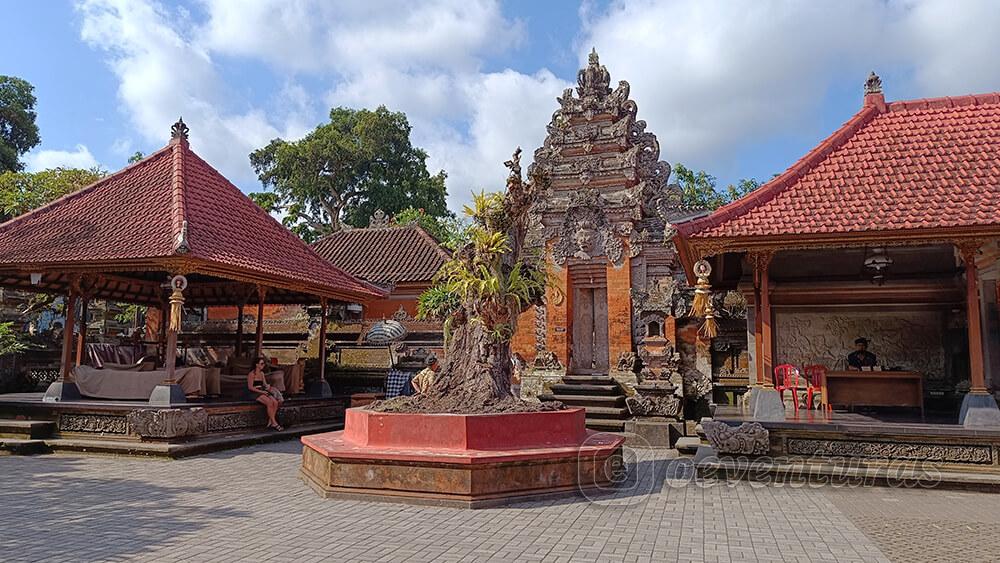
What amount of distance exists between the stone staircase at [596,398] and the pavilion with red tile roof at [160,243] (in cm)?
476

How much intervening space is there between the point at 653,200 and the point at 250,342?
11.0 metres

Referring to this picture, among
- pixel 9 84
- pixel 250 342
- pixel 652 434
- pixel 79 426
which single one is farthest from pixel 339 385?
pixel 9 84

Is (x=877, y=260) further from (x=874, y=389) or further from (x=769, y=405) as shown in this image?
(x=769, y=405)

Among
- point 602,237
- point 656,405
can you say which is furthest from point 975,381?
point 602,237

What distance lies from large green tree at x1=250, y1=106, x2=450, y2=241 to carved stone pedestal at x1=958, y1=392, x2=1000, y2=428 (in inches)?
1188

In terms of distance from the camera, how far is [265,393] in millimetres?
12047

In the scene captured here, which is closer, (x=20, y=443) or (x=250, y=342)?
(x=20, y=443)

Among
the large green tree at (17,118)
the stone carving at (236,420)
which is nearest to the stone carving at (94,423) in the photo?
the stone carving at (236,420)

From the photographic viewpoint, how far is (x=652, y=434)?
12.0 metres

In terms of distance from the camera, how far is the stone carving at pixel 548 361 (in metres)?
15.2

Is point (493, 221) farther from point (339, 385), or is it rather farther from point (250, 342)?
point (250, 342)

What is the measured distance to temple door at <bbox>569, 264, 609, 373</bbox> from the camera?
15.4 m

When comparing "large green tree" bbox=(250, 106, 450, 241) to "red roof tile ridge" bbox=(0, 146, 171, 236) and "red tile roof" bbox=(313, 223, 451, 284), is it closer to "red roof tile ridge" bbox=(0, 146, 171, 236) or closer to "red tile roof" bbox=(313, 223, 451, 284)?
"red tile roof" bbox=(313, 223, 451, 284)

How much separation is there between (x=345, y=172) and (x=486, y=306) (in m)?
28.9
